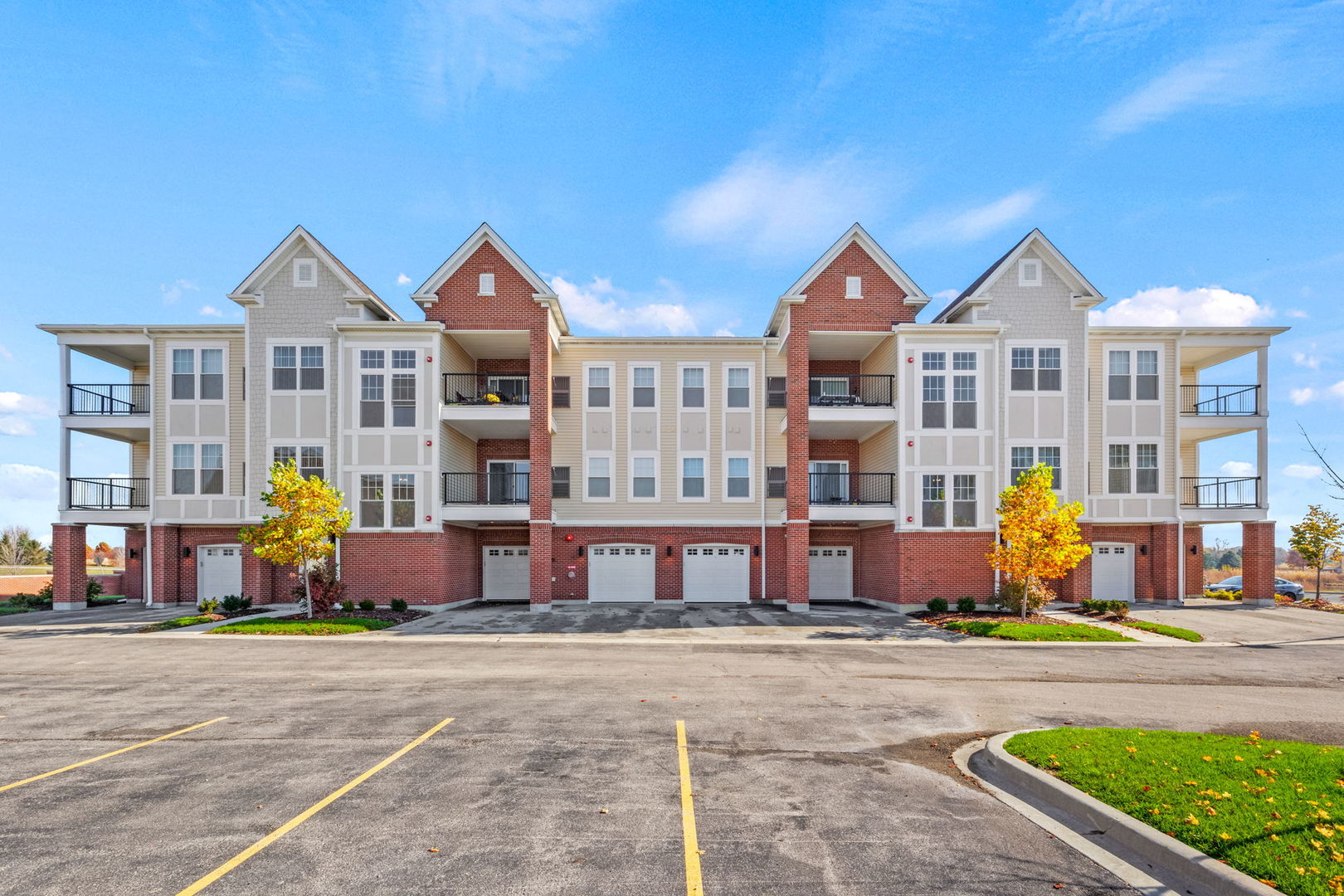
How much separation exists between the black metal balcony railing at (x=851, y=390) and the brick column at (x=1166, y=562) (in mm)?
11861

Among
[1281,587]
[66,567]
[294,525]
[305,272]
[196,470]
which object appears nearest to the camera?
[294,525]

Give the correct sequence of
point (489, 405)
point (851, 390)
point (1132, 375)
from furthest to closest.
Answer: point (851, 390) < point (1132, 375) < point (489, 405)

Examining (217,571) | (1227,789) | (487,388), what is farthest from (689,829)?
(217,571)

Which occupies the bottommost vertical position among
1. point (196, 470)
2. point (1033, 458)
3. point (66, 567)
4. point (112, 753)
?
point (66, 567)

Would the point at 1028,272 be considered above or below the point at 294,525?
above

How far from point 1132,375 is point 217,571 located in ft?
121

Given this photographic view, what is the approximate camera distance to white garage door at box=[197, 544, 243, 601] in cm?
2562

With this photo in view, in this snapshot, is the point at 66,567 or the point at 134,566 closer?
the point at 66,567

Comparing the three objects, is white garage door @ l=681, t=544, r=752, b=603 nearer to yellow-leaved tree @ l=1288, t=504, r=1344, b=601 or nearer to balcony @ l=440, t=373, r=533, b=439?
balcony @ l=440, t=373, r=533, b=439

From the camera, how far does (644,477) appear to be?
85.7 ft

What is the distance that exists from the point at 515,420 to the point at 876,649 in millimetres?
15297

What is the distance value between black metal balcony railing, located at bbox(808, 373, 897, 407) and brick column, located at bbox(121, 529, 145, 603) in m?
29.0

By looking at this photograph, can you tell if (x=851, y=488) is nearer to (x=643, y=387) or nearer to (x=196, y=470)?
(x=643, y=387)

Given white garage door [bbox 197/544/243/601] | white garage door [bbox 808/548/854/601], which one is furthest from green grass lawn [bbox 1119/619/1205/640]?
white garage door [bbox 197/544/243/601]
